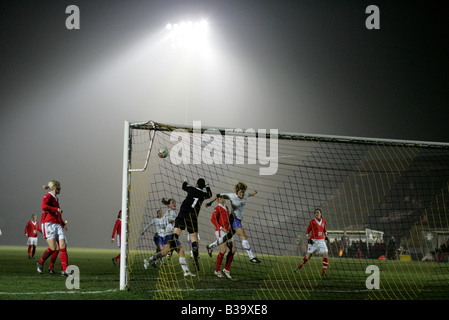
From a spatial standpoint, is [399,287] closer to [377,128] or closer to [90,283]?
[90,283]

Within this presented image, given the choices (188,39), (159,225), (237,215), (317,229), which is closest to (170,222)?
(159,225)

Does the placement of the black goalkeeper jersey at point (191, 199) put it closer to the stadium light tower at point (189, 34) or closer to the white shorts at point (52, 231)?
the white shorts at point (52, 231)

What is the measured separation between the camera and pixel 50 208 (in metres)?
7.89

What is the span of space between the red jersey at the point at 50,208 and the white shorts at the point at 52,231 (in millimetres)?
74

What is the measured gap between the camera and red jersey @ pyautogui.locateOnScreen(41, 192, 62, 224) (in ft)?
25.8

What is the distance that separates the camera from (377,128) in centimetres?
2406

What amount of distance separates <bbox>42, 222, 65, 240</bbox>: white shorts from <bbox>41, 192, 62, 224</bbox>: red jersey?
74 millimetres

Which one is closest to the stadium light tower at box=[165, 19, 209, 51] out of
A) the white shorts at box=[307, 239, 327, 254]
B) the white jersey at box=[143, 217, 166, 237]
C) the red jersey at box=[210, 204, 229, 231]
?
the white jersey at box=[143, 217, 166, 237]

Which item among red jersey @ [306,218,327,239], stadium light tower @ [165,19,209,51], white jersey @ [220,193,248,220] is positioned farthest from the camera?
stadium light tower @ [165,19,209,51]

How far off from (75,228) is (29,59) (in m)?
11.0

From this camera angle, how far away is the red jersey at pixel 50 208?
7879 mm

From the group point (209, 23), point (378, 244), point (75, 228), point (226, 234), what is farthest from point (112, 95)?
point (226, 234)

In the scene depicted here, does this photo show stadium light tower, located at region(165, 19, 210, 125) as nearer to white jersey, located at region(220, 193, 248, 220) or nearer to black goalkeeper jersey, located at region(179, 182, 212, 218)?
white jersey, located at region(220, 193, 248, 220)

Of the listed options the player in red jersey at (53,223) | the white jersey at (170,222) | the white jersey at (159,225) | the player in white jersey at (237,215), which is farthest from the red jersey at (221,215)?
the player in red jersey at (53,223)
